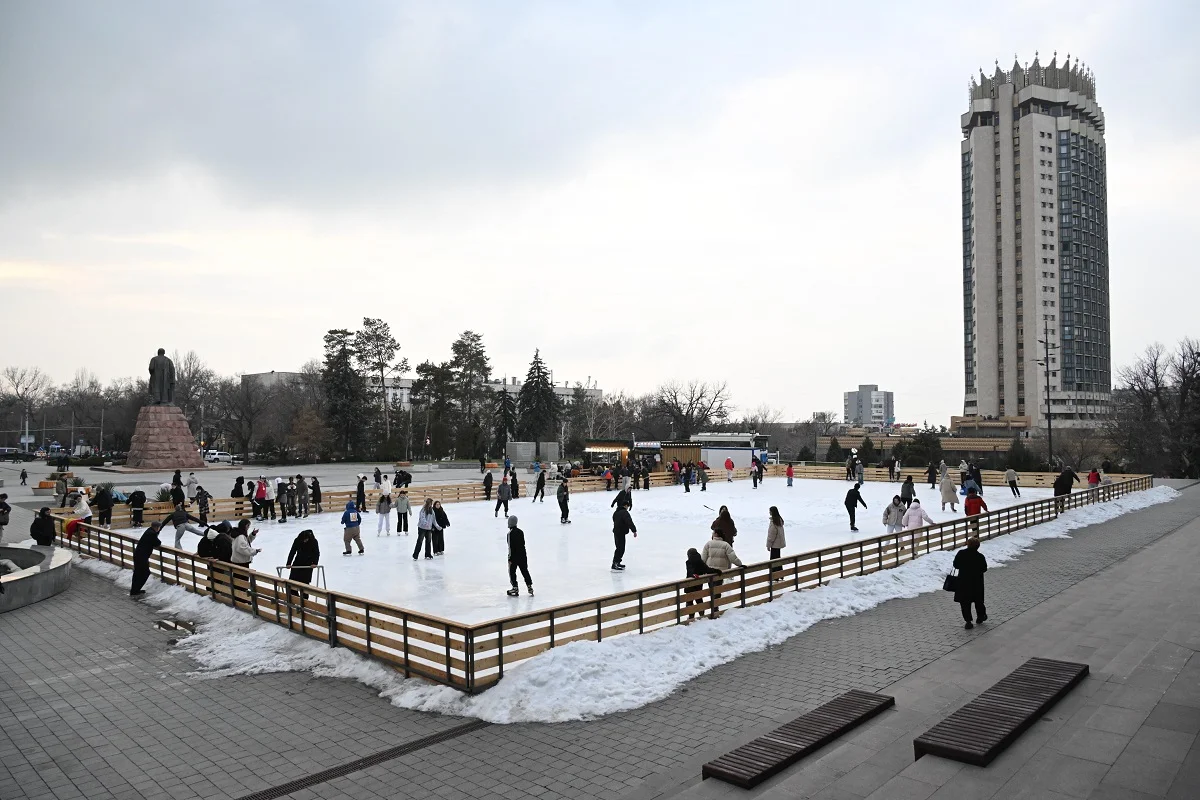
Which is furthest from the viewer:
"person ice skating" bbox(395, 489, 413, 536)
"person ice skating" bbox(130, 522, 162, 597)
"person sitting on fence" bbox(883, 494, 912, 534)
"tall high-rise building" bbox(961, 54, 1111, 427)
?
"tall high-rise building" bbox(961, 54, 1111, 427)

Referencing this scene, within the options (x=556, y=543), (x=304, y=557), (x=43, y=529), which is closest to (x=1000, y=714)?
(x=304, y=557)

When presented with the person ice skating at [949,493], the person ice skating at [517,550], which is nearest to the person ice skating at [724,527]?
the person ice skating at [517,550]

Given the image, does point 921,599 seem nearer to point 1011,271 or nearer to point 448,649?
point 448,649

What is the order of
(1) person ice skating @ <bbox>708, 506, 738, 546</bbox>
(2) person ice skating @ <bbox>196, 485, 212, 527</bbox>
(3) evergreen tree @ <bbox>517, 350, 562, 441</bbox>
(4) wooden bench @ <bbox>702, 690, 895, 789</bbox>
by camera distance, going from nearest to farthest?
(4) wooden bench @ <bbox>702, 690, 895, 789</bbox> → (1) person ice skating @ <bbox>708, 506, 738, 546</bbox> → (2) person ice skating @ <bbox>196, 485, 212, 527</bbox> → (3) evergreen tree @ <bbox>517, 350, 562, 441</bbox>

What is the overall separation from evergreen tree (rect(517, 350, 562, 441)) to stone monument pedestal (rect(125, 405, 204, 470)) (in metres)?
35.3

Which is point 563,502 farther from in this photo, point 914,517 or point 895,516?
point 914,517

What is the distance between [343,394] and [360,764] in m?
70.7

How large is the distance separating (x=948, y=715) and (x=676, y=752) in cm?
266

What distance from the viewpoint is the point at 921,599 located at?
12273 mm

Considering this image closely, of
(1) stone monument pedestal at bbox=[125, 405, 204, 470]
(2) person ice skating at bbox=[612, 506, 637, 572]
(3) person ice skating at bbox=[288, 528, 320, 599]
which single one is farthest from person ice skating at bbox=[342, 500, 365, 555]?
(1) stone monument pedestal at bbox=[125, 405, 204, 470]

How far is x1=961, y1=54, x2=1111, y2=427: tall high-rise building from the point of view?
93812 millimetres

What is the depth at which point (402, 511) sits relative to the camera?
22.1 metres

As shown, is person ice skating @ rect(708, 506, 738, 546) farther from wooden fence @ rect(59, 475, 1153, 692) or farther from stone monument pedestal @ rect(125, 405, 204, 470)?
stone monument pedestal @ rect(125, 405, 204, 470)

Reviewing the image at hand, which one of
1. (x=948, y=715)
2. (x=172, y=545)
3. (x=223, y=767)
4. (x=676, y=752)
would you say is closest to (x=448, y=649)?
(x=223, y=767)
